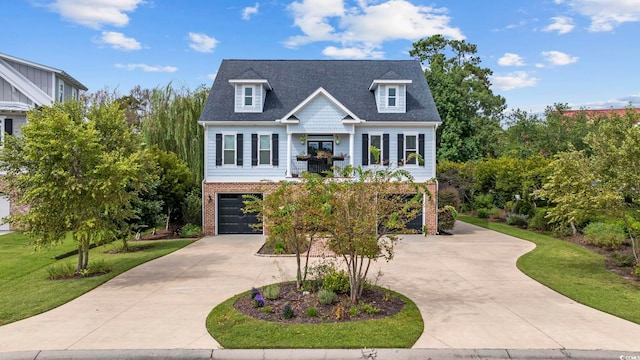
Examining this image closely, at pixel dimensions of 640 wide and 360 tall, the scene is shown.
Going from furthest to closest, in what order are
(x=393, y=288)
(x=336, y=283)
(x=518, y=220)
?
(x=518, y=220) → (x=393, y=288) → (x=336, y=283)

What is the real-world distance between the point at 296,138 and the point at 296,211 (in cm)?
1325

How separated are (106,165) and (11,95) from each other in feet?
55.1

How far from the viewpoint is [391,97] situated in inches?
885

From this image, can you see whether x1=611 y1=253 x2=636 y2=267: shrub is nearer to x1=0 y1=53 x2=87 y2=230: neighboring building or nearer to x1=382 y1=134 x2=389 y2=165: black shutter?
x1=382 y1=134 x2=389 y2=165: black shutter

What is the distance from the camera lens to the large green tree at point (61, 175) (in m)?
10.7

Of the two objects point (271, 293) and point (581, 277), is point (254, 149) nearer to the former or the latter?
point (271, 293)

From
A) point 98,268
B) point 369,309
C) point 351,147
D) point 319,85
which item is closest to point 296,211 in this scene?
point 369,309

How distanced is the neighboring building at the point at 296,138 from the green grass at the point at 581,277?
657 centimetres

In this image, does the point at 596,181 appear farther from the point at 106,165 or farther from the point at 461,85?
the point at 461,85

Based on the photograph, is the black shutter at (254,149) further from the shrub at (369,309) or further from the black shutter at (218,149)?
the shrub at (369,309)

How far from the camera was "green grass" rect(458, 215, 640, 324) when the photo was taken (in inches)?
367

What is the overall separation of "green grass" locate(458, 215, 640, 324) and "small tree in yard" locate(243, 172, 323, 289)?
6.39m

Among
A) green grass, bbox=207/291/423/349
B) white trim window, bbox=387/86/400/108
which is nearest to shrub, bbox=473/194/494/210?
white trim window, bbox=387/86/400/108

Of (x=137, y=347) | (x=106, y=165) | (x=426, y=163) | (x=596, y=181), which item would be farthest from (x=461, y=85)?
(x=137, y=347)
